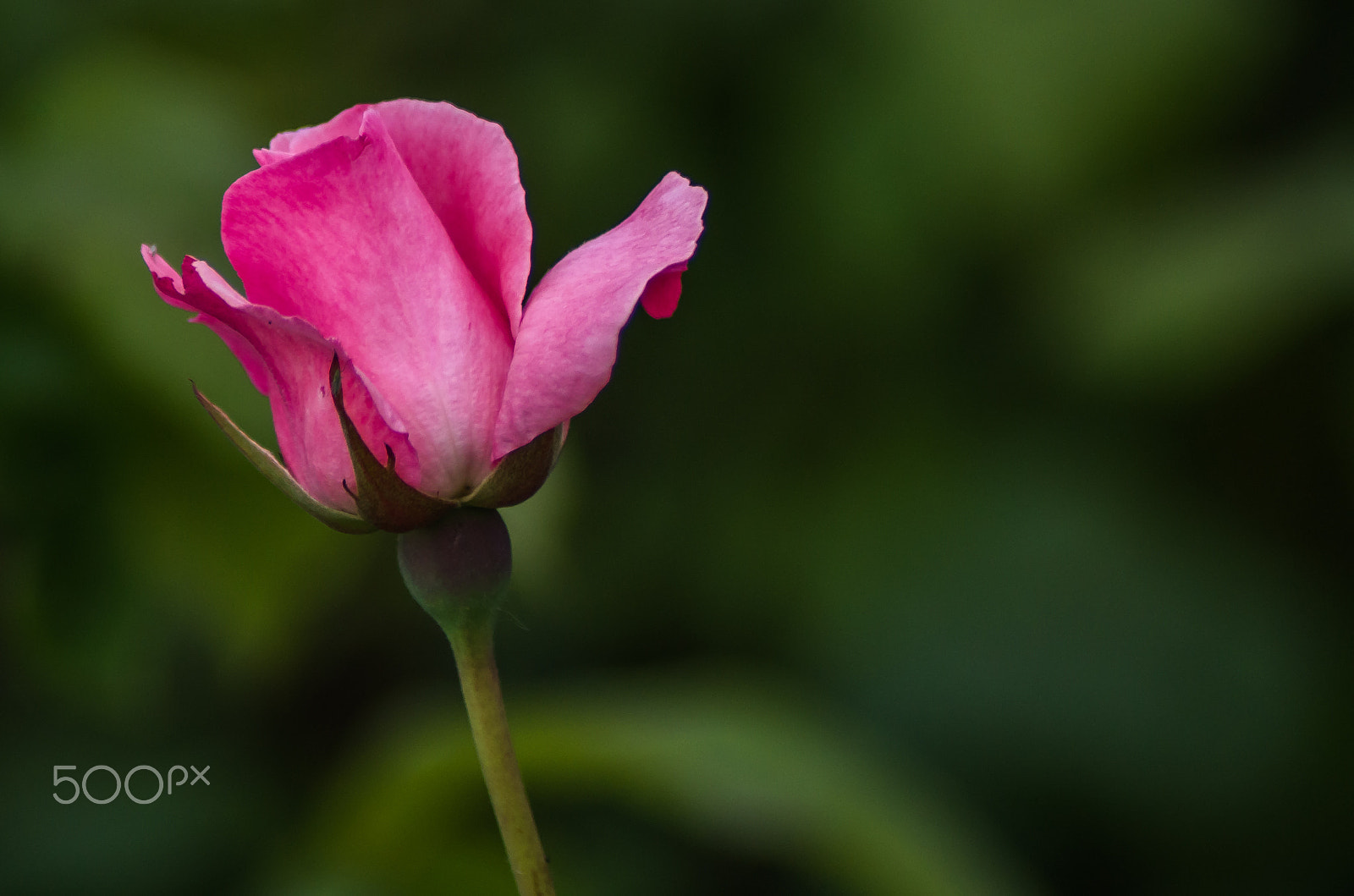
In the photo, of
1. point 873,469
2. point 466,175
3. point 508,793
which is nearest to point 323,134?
point 466,175

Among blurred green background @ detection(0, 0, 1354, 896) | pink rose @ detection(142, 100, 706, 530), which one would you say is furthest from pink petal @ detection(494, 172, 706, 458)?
blurred green background @ detection(0, 0, 1354, 896)

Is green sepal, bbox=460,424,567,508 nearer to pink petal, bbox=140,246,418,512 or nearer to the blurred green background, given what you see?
pink petal, bbox=140,246,418,512

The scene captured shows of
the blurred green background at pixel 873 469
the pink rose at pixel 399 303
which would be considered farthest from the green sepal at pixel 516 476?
the blurred green background at pixel 873 469

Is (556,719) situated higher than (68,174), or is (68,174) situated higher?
(68,174)

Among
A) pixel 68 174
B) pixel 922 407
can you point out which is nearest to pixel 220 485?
pixel 68 174

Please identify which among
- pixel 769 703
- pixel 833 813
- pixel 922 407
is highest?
pixel 922 407

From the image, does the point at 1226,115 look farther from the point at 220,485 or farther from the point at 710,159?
the point at 220,485
